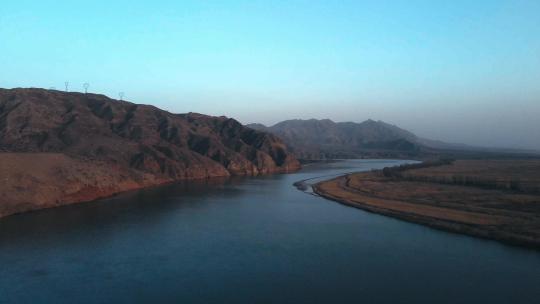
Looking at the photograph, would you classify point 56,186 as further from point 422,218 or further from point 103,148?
point 422,218

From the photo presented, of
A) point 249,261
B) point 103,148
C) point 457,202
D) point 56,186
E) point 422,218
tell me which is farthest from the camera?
point 103,148

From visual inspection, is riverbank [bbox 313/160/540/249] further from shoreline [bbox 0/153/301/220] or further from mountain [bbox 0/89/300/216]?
mountain [bbox 0/89/300/216]

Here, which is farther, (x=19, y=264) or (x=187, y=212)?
(x=187, y=212)

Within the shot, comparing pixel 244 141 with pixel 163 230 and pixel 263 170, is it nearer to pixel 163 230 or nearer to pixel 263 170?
pixel 263 170

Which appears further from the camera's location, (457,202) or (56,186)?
(56,186)

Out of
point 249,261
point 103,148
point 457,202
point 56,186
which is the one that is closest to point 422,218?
point 457,202

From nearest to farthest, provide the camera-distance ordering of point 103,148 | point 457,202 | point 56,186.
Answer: point 457,202, point 56,186, point 103,148

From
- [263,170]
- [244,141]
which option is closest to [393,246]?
[263,170]

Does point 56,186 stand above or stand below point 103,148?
below
